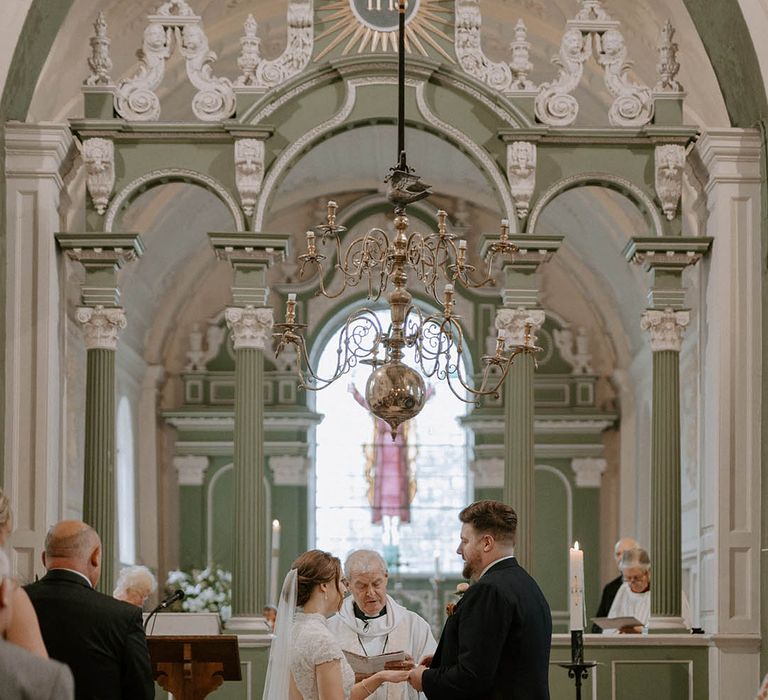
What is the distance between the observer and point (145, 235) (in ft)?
58.0

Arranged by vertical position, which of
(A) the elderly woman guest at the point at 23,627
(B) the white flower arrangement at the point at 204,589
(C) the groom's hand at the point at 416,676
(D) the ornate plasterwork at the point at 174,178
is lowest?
(B) the white flower arrangement at the point at 204,589

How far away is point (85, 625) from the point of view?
21.1ft

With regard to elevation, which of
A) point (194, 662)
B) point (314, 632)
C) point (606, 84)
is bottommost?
point (194, 662)

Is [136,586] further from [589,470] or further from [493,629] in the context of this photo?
[589,470]

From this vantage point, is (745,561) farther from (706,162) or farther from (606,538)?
(606,538)

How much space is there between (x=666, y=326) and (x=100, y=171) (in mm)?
4384

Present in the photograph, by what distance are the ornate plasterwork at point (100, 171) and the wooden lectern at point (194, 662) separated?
4150 millimetres

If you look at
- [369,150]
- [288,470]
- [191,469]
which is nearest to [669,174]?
[369,150]

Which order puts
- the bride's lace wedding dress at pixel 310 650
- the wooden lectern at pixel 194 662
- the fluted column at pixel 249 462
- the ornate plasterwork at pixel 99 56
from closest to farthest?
1. the bride's lace wedding dress at pixel 310 650
2. the wooden lectern at pixel 194 662
3. the fluted column at pixel 249 462
4. the ornate plasterwork at pixel 99 56

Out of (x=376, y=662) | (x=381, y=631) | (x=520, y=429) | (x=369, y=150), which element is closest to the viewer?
(x=376, y=662)

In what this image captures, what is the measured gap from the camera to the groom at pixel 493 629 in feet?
22.7

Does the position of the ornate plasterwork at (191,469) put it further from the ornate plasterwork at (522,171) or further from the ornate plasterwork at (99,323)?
the ornate plasterwork at (522,171)

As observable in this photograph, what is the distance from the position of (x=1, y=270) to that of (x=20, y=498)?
1661 millimetres

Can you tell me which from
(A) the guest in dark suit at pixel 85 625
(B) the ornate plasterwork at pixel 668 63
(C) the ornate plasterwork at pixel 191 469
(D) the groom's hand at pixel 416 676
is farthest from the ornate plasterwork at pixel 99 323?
(C) the ornate plasterwork at pixel 191 469
